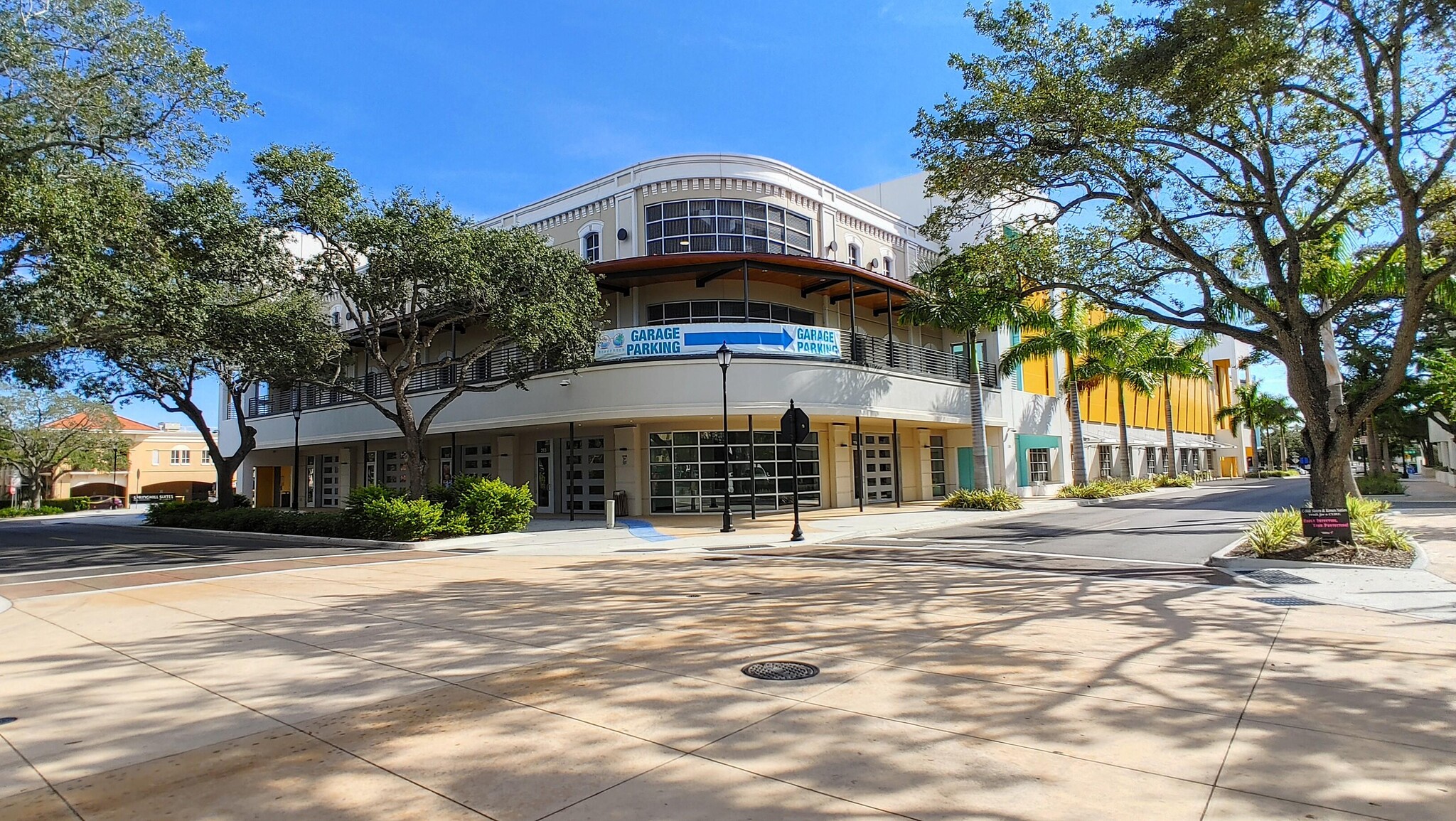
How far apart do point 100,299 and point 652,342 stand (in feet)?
43.9

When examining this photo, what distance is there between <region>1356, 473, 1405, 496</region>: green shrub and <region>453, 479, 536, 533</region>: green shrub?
32251mm

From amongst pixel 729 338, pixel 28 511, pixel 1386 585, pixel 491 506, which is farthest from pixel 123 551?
pixel 28 511

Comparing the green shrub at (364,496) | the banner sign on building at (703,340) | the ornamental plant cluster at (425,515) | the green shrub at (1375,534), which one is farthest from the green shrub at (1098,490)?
the green shrub at (364,496)

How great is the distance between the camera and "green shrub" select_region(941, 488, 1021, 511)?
26.1 metres

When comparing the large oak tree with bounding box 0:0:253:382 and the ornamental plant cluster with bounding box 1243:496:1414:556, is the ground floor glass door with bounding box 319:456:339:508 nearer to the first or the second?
the large oak tree with bounding box 0:0:253:382

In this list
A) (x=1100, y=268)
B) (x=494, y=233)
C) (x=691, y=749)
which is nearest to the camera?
(x=691, y=749)

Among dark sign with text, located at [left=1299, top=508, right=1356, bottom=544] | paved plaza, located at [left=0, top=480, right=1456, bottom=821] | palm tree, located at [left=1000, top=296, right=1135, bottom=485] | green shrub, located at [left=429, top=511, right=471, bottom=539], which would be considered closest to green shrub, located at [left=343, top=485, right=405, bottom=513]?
green shrub, located at [left=429, top=511, right=471, bottom=539]

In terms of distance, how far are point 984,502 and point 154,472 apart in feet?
275

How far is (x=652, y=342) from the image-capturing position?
78.3 feet

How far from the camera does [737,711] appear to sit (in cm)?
509

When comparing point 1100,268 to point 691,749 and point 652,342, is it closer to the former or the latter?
point 652,342

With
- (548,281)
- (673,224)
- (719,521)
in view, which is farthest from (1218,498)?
(548,281)

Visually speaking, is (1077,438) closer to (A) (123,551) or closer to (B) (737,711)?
(B) (737,711)

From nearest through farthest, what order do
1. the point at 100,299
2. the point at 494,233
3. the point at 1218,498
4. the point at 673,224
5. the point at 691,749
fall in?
the point at 691,749
the point at 100,299
the point at 494,233
the point at 673,224
the point at 1218,498
